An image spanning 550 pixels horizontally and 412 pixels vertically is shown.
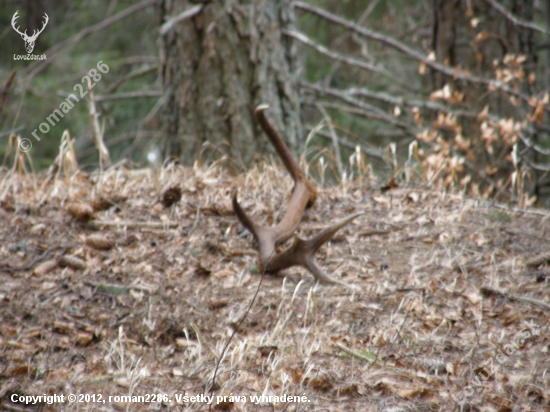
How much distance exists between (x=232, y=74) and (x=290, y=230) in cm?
199

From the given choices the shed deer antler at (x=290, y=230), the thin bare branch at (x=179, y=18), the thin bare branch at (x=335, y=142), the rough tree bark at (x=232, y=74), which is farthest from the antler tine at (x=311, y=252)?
the thin bare branch at (x=179, y=18)

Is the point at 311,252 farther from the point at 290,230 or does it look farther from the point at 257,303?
the point at 257,303

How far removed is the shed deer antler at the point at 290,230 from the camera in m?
2.59

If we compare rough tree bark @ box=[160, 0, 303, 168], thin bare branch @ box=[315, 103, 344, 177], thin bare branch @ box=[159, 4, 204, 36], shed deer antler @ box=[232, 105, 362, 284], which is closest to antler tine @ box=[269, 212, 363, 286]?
shed deer antler @ box=[232, 105, 362, 284]

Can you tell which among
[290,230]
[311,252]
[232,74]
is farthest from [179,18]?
[311,252]

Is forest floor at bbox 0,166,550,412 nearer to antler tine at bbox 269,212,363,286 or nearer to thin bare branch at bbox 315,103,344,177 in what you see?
antler tine at bbox 269,212,363,286

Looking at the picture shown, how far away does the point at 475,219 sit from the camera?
122 inches

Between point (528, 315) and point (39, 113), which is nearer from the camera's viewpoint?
point (528, 315)

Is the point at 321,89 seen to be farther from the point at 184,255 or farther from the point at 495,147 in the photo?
the point at 184,255

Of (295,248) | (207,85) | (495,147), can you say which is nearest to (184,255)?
(295,248)

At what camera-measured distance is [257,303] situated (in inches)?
97.2

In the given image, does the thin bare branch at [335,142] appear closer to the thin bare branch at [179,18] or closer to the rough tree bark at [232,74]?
the rough tree bark at [232,74]

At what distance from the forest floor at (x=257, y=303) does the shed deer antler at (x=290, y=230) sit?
11cm

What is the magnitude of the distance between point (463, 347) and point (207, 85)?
3063mm
